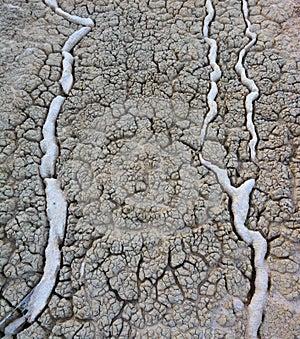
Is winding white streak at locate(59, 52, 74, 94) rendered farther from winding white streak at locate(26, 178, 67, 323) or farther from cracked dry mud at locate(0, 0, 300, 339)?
winding white streak at locate(26, 178, 67, 323)

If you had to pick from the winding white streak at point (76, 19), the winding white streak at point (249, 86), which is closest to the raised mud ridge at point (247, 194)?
the winding white streak at point (249, 86)

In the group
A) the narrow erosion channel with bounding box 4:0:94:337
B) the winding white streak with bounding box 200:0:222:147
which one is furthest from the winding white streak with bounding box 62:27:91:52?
the winding white streak with bounding box 200:0:222:147


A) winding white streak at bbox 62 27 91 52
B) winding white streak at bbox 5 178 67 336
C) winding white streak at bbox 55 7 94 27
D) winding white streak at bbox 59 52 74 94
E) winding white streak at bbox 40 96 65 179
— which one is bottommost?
winding white streak at bbox 5 178 67 336

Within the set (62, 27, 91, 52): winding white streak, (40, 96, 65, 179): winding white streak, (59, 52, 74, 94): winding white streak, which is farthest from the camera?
(62, 27, 91, 52): winding white streak

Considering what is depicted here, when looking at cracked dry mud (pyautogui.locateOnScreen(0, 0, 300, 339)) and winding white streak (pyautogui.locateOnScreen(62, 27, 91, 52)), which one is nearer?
cracked dry mud (pyautogui.locateOnScreen(0, 0, 300, 339))

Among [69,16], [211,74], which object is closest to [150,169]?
[211,74]

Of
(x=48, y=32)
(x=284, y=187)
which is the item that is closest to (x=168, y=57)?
(x=48, y=32)
